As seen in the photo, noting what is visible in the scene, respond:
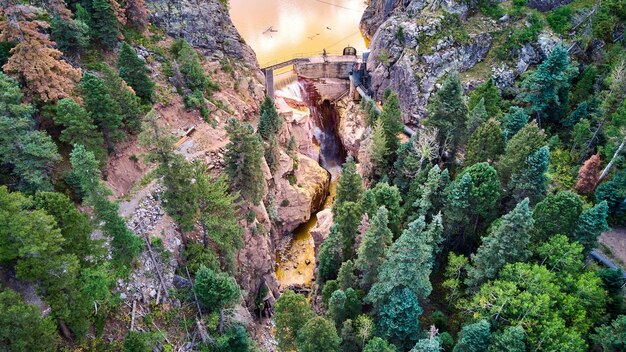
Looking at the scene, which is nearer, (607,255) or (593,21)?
(607,255)

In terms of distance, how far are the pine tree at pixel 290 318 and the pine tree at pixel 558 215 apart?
23.2 metres

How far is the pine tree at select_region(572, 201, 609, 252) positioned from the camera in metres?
36.8

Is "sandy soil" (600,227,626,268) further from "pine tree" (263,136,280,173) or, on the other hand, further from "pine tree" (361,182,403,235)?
"pine tree" (263,136,280,173)

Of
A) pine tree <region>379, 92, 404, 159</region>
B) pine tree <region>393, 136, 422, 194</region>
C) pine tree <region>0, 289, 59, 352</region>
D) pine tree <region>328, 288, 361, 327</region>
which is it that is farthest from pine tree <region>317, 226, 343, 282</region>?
pine tree <region>0, 289, 59, 352</region>

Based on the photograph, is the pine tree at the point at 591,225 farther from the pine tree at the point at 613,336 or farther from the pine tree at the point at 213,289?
the pine tree at the point at 213,289

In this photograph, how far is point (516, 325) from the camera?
111 feet

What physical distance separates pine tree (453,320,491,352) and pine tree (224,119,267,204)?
2570cm

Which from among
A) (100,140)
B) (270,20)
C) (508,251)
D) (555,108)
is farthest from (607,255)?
(270,20)

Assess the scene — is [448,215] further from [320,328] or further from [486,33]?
[486,33]

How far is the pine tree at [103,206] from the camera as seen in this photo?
96.4 feet

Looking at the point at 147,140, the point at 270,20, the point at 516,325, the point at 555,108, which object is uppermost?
the point at 270,20

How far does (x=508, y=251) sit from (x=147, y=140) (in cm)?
3223

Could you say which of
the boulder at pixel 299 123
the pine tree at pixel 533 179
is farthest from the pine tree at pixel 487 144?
the boulder at pixel 299 123

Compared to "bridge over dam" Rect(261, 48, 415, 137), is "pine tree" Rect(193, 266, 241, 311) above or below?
below
